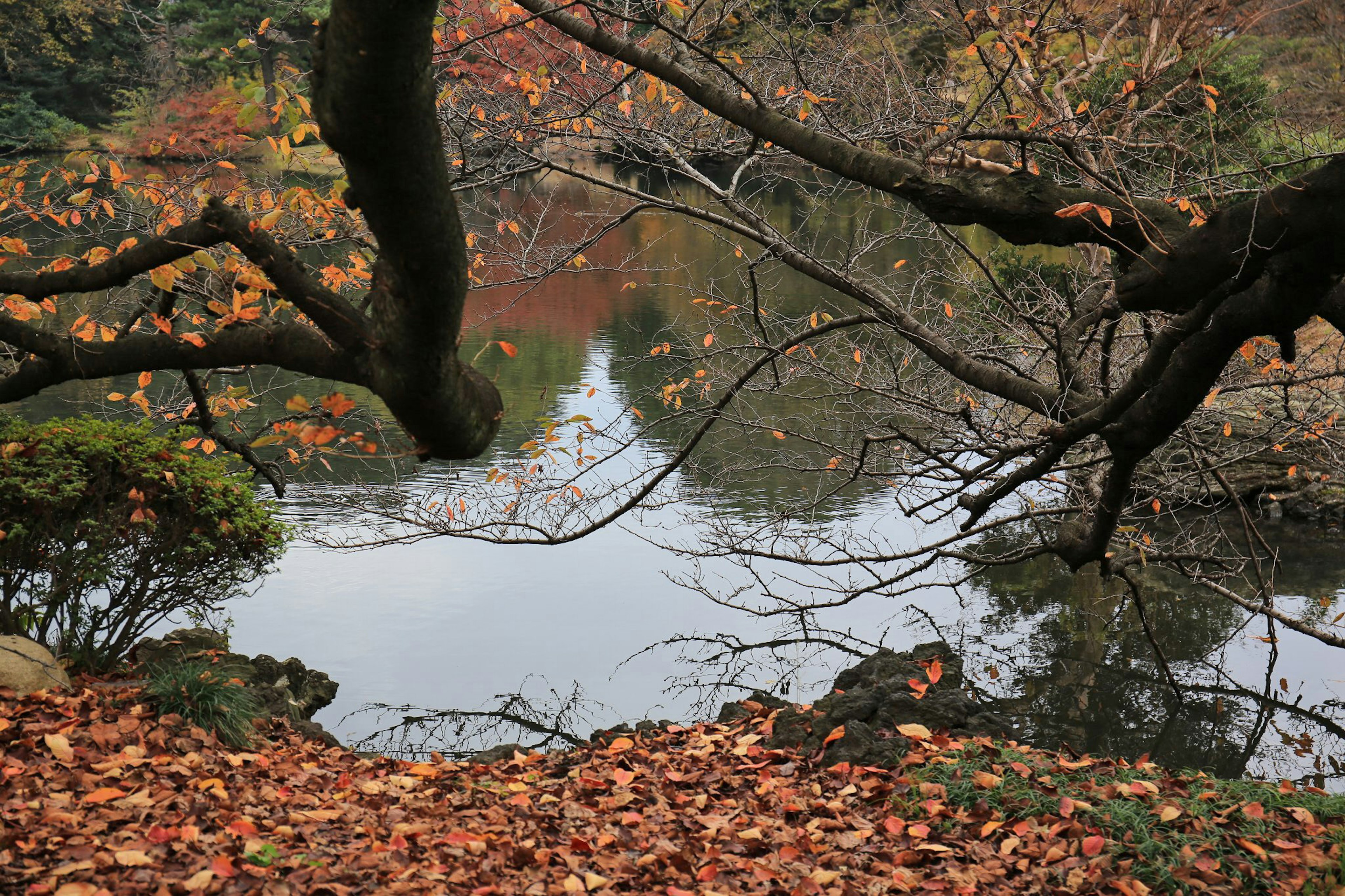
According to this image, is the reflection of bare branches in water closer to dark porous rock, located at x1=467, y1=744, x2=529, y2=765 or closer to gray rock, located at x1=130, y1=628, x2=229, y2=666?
dark porous rock, located at x1=467, y1=744, x2=529, y2=765

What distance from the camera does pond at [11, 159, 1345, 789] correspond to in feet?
22.4

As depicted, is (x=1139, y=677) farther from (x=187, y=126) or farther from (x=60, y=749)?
(x=187, y=126)

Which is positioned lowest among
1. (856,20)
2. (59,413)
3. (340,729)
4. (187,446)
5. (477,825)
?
(477,825)

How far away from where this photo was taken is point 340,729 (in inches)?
253

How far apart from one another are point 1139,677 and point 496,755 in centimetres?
485

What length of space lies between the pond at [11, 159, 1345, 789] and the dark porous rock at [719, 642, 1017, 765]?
1.18m

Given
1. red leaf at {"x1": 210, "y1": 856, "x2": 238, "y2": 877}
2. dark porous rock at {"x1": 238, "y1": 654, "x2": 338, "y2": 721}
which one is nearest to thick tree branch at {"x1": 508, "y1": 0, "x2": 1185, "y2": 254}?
red leaf at {"x1": 210, "y1": 856, "x2": 238, "y2": 877}

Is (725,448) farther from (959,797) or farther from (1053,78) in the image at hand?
(959,797)

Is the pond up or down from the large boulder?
up

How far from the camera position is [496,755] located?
567 centimetres

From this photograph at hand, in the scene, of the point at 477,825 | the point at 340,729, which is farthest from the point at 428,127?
the point at 340,729

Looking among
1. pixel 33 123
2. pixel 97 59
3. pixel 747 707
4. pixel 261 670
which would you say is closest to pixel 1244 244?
pixel 747 707

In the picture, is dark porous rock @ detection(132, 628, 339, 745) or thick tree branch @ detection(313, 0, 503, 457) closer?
thick tree branch @ detection(313, 0, 503, 457)

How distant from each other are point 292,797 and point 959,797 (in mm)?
2760
